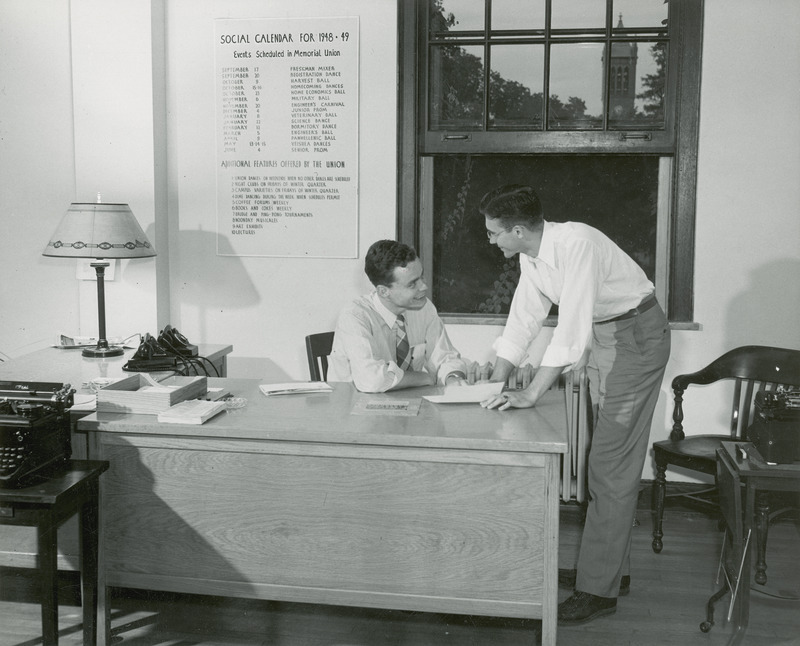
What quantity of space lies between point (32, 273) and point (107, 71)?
3.52ft

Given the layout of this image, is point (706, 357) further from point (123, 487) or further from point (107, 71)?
point (107, 71)

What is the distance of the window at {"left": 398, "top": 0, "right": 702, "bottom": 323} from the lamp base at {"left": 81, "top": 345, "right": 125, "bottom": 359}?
145cm

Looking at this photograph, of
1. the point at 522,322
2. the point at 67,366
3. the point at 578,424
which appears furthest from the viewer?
the point at 578,424

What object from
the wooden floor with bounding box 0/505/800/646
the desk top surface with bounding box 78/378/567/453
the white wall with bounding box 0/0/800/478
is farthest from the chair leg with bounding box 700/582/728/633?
the white wall with bounding box 0/0/800/478

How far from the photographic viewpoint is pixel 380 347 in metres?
3.12

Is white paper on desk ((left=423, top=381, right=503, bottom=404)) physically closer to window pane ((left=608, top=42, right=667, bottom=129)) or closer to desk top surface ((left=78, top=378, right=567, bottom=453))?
desk top surface ((left=78, top=378, right=567, bottom=453))

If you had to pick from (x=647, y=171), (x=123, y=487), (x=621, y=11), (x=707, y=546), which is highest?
(x=621, y=11)

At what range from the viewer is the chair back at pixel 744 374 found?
353cm

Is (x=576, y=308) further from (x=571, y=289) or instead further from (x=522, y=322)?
(x=522, y=322)

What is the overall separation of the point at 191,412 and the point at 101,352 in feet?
4.42

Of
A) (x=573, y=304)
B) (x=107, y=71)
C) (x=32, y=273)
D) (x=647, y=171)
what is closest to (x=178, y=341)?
(x=32, y=273)

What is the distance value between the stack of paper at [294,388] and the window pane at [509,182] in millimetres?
1454

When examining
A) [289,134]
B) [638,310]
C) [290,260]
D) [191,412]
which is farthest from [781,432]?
[289,134]

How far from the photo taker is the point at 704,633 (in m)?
2.69
